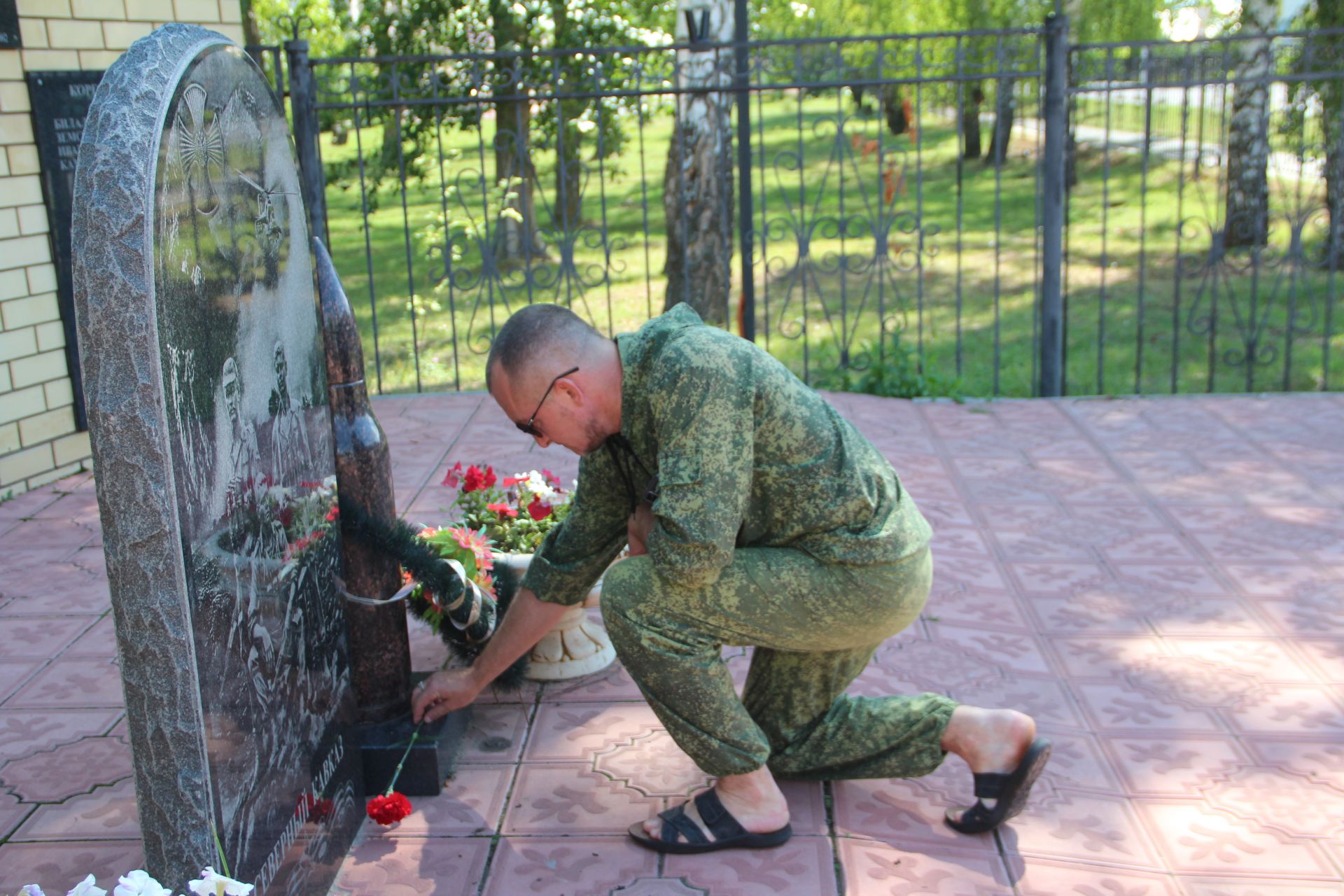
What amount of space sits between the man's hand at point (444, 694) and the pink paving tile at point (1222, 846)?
1.51m

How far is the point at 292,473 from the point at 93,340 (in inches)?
27.6

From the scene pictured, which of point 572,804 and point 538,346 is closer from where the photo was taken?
point 538,346

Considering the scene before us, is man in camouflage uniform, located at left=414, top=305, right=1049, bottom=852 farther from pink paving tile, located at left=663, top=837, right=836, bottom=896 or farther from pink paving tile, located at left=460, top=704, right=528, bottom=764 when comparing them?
pink paving tile, located at left=460, top=704, right=528, bottom=764

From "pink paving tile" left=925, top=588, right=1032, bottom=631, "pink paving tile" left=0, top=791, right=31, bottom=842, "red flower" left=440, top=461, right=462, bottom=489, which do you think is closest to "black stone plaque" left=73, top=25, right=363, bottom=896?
"pink paving tile" left=0, top=791, right=31, bottom=842

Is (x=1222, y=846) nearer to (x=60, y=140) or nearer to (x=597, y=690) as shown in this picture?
(x=597, y=690)

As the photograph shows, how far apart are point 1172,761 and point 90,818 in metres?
2.48

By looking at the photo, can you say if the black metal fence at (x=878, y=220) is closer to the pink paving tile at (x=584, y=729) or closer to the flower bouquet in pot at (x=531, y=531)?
the flower bouquet in pot at (x=531, y=531)

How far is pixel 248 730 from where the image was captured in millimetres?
1987

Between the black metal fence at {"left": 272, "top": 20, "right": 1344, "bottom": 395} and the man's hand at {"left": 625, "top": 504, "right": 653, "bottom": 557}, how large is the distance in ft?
12.6

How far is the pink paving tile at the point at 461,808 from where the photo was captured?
2654 millimetres

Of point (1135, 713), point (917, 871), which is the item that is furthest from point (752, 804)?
point (1135, 713)

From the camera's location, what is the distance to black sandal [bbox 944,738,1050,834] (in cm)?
253

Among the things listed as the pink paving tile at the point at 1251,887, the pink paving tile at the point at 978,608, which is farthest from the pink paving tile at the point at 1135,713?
the pink paving tile at the point at 1251,887

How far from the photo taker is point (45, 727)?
3160 millimetres
